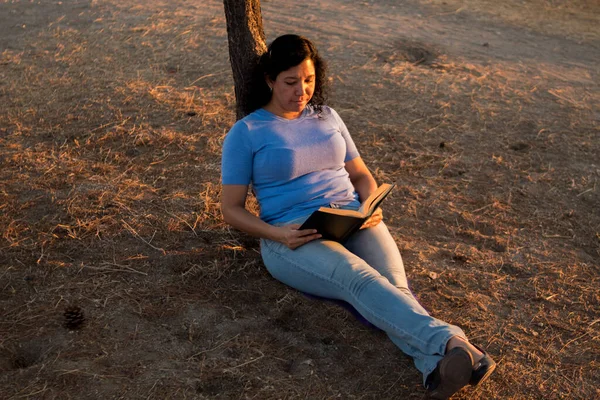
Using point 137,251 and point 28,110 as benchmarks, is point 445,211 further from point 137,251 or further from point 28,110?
point 28,110

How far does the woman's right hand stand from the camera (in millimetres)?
3064

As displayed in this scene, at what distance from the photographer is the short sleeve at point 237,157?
10.5 feet

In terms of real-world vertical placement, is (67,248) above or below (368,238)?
below

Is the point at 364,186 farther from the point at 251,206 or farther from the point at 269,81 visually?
the point at 251,206

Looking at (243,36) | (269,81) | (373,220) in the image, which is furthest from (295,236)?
(243,36)

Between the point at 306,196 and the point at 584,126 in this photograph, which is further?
the point at 584,126

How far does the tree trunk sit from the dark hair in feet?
1.48

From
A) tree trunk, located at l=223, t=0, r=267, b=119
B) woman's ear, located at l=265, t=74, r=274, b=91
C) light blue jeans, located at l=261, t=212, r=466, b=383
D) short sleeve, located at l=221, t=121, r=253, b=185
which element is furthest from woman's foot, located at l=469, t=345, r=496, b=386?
tree trunk, located at l=223, t=0, r=267, b=119

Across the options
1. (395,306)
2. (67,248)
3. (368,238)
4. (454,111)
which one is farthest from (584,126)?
(67,248)

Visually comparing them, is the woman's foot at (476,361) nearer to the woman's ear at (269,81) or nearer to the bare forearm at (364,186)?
the bare forearm at (364,186)

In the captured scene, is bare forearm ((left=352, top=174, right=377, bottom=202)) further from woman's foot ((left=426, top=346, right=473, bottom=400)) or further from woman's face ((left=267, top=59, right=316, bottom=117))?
woman's foot ((left=426, top=346, right=473, bottom=400))

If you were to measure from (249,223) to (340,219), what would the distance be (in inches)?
17.5

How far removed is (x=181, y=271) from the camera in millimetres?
3463

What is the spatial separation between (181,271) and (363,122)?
2523 millimetres
